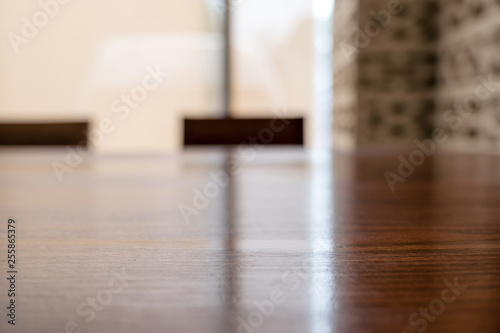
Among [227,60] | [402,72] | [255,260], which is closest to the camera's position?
[255,260]

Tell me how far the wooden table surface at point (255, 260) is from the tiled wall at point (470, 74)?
936 mm

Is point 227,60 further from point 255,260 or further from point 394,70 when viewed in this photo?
point 255,260

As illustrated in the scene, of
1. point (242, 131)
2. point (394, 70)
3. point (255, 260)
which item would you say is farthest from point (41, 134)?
point (255, 260)

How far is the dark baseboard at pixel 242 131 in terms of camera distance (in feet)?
4.72

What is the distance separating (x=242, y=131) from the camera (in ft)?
4.74

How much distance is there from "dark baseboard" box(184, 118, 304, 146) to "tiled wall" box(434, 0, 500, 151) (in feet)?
1.34

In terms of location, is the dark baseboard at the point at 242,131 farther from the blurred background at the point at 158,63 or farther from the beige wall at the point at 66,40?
the beige wall at the point at 66,40

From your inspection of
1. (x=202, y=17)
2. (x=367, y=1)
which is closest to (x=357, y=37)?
(x=367, y=1)

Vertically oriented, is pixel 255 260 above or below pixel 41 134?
below

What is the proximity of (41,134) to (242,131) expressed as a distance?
50cm

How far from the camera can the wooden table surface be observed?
14 centimetres

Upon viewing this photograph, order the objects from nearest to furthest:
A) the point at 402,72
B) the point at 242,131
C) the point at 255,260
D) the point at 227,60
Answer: the point at 255,260, the point at 242,131, the point at 402,72, the point at 227,60

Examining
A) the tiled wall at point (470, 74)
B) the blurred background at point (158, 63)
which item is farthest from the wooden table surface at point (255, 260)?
the blurred background at point (158, 63)

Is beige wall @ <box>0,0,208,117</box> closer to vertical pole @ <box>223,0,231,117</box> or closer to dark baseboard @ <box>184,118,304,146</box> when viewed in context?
vertical pole @ <box>223,0,231,117</box>
